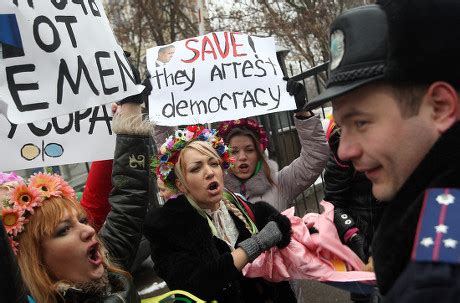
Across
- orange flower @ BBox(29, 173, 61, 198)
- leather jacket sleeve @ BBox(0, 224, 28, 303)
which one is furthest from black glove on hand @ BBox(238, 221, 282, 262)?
leather jacket sleeve @ BBox(0, 224, 28, 303)

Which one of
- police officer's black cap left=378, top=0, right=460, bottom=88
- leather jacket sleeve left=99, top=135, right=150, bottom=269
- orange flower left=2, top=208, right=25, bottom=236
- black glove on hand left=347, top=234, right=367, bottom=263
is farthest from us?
black glove on hand left=347, top=234, right=367, bottom=263

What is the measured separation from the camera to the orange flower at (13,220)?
1724mm

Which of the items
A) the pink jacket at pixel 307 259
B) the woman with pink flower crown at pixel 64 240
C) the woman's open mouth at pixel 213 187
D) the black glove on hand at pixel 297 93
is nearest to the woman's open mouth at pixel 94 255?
the woman with pink flower crown at pixel 64 240

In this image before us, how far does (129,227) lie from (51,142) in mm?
568

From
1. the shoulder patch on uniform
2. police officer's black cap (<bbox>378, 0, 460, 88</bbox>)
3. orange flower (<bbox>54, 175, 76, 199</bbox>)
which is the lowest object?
the shoulder patch on uniform

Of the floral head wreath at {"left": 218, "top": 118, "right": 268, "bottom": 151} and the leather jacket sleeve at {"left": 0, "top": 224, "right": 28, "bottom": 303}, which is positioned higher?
the floral head wreath at {"left": 218, "top": 118, "right": 268, "bottom": 151}

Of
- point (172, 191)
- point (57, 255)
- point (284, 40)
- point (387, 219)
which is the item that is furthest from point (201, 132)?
point (284, 40)

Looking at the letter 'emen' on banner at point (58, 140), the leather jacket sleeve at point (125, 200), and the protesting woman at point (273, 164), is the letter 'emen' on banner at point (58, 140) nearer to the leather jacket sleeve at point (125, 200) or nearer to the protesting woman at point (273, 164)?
the leather jacket sleeve at point (125, 200)

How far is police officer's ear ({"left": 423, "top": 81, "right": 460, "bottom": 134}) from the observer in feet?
3.05

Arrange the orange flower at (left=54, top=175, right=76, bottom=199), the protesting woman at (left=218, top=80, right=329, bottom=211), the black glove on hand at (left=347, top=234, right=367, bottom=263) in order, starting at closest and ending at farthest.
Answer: the orange flower at (left=54, top=175, right=76, bottom=199) < the black glove on hand at (left=347, top=234, right=367, bottom=263) < the protesting woman at (left=218, top=80, right=329, bottom=211)

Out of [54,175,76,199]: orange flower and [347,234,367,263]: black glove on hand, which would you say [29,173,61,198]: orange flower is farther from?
[347,234,367,263]: black glove on hand

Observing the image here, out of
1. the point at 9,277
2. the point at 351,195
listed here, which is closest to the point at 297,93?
the point at 351,195

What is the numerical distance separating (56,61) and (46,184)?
21.4 inches

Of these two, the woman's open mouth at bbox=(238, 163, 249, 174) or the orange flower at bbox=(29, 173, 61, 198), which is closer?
the orange flower at bbox=(29, 173, 61, 198)
